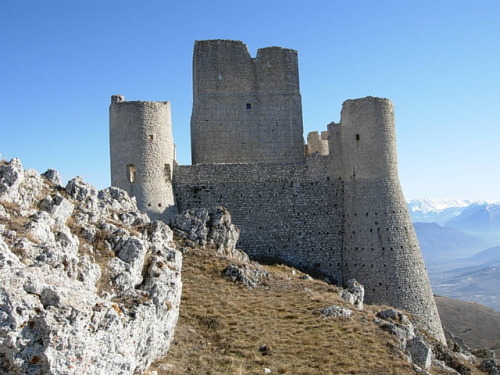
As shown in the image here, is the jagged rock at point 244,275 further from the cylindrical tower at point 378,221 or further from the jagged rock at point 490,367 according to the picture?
the cylindrical tower at point 378,221

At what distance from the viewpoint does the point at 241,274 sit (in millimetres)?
20406

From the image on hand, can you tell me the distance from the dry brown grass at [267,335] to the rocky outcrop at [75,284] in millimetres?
1589

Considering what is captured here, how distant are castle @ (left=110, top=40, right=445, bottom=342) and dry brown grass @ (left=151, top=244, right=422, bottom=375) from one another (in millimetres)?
8640

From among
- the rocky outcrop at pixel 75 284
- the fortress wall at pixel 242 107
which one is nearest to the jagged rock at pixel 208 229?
the rocky outcrop at pixel 75 284

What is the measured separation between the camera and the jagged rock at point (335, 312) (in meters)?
18.2

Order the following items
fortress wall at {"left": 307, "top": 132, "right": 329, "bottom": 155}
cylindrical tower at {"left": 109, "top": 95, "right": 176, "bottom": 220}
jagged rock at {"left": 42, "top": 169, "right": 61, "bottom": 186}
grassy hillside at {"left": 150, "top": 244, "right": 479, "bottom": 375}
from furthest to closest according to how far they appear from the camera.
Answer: fortress wall at {"left": 307, "top": 132, "right": 329, "bottom": 155}, cylindrical tower at {"left": 109, "top": 95, "right": 176, "bottom": 220}, jagged rock at {"left": 42, "top": 169, "right": 61, "bottom": 186}, grassy hillside at {"left": 150, "top": 244, "right": 479, "bottom": 375}

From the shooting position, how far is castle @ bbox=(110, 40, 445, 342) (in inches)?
1111

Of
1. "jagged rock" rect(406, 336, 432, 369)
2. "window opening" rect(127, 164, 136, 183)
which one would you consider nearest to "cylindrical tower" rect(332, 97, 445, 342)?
"jagged rock" rect(406, 336, 432, 369)

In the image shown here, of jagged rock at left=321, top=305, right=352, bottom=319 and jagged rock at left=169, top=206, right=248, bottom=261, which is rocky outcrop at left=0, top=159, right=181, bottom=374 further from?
jagged rock at left=169, top=206, right=248, bottom=261

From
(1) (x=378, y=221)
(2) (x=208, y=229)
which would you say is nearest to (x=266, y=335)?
(2) (x=208, y=229)

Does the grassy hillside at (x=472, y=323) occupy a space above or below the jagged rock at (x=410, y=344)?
below

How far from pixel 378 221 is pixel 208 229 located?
31.2ft

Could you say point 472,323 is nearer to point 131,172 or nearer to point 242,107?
point 242,107

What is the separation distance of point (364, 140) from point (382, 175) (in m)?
1.94
